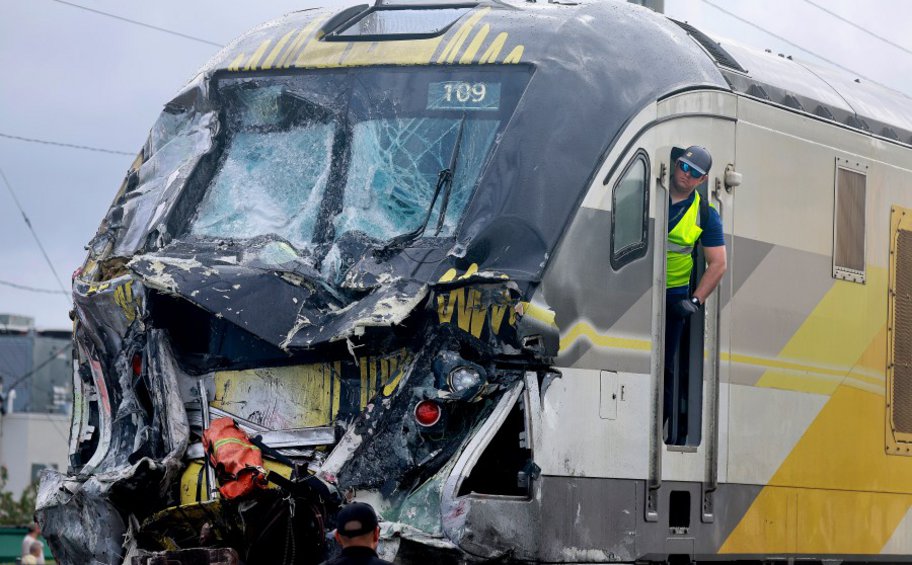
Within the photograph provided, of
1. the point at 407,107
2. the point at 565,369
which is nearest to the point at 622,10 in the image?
the point at 407,107

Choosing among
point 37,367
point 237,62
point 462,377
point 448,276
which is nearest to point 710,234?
point 448,276

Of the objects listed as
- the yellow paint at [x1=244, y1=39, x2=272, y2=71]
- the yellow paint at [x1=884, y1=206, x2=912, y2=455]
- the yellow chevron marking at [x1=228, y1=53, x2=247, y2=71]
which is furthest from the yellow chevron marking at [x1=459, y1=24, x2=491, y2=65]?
the yellow paint at [x1=884, y1=206, x2=912, y2=455]

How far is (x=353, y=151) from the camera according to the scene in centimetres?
925

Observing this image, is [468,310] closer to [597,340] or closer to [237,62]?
[597,340]

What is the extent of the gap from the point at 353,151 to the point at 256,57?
940 millimetres

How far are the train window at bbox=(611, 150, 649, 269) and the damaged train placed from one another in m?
0.02

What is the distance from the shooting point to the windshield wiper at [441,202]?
880 centimetres

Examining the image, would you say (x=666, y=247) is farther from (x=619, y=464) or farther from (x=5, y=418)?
(x=5, y=418)

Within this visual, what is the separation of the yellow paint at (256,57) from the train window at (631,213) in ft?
7.45

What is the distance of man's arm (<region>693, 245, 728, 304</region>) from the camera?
30.8ft

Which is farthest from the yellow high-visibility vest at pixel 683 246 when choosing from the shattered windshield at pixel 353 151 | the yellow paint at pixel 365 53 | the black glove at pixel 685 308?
the yellow paint at pixel 365 53

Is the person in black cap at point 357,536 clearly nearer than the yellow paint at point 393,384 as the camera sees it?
Yes

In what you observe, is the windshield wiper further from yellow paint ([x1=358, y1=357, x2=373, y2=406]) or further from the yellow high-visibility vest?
the yellow high-visibility vest

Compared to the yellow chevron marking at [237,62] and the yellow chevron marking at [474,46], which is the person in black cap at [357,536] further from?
the yellow chevron marking at [237,62]
